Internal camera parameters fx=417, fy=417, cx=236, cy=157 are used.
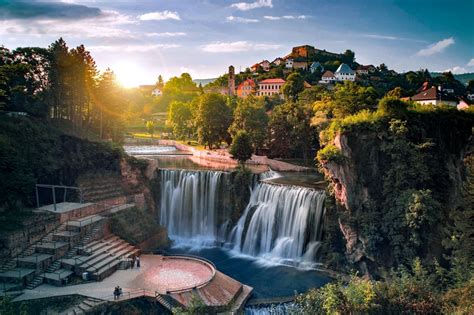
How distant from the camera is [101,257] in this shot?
76.7 feet

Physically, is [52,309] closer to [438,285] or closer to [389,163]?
[438,285]

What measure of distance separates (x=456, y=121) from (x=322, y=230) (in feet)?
38.8

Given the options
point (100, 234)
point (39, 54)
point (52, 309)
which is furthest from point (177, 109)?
point (52, 309)

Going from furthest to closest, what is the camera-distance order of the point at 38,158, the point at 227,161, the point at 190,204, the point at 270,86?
1. the point at 270,86
2. the point at 227,161
3. the point at 190,204
4. the point at 38,158

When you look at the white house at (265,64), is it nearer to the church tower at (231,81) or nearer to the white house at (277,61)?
the white house at (277,61)

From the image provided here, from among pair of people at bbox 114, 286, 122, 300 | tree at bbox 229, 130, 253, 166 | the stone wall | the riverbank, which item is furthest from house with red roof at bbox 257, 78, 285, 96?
pair of people at bbox 114, 286, 122, 300

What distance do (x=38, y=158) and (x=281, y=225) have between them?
17348mm

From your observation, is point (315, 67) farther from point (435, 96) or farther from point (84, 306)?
point (84, 306)

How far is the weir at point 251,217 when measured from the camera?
92.6ft

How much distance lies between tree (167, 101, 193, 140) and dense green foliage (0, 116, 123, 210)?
35.2 metres

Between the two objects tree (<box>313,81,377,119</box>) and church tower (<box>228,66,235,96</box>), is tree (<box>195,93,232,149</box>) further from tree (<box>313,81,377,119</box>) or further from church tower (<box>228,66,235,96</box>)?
church tower (<box>228,66,235,96</box>)

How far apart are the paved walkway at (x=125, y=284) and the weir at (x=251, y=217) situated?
7.71 meters

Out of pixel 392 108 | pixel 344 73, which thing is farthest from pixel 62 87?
pixel 344 73

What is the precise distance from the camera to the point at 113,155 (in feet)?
106
